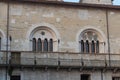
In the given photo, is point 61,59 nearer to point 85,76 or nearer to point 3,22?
point 85,76

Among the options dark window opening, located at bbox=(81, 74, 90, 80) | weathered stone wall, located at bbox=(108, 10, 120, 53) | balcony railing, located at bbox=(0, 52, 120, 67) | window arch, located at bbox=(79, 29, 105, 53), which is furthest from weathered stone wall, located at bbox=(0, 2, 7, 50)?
weathered stone wall, located at bbox=(108, 10, 120, 53)

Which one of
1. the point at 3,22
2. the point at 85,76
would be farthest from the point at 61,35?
the point at 3,22

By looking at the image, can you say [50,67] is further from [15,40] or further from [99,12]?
[99,12]

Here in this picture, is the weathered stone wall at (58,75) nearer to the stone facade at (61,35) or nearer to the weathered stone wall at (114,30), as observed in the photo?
the stone facade at (61,35)

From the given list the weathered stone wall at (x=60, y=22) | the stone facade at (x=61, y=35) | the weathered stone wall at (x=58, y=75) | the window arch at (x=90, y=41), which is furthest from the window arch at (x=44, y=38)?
the window arch at (x=90, y=41)

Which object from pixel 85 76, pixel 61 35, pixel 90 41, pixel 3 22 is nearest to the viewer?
pixel 3 22

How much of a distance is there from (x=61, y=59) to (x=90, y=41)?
12.1 feet

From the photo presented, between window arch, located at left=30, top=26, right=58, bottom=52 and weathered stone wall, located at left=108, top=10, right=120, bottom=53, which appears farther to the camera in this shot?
weathered stone wall, located at left=108, top=10, right=120, bottom=53

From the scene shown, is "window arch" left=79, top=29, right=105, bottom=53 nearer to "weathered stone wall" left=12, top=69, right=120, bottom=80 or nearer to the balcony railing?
the balcony railing

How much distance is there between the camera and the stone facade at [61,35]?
30438mm

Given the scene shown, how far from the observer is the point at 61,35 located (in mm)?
32031

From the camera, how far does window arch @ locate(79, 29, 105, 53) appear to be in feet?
107

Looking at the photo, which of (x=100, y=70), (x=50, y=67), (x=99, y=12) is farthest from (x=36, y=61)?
(x=99, y=12)

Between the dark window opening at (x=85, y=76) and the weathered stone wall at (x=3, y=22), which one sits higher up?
the weathered stone wall at (x=3, y=22)
